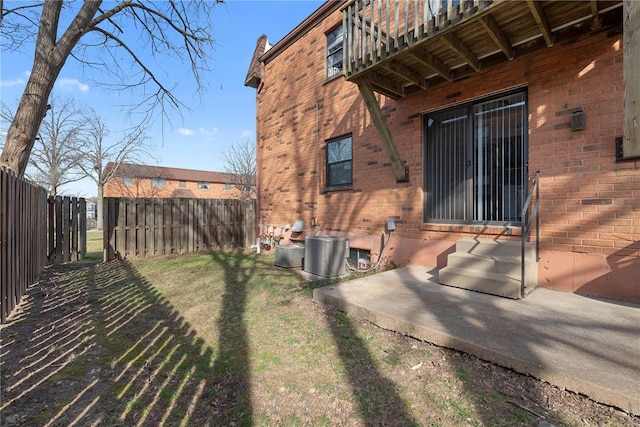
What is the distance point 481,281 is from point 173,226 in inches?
342

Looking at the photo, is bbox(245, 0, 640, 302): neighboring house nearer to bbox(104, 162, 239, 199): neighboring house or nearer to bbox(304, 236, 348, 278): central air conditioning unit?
bbox(304, 236, 348, 278): central air conditioning unit

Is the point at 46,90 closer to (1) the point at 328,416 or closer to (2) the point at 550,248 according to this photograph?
(1) the point at 328,416

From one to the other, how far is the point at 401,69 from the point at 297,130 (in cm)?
436

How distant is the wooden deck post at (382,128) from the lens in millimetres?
4984

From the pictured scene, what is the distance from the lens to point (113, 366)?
273cm

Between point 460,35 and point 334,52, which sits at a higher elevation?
point 334,52

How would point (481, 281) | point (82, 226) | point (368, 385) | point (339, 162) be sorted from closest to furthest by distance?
point (368, 385) < point (481, 281) < point (339, 162) < point (82, 226)

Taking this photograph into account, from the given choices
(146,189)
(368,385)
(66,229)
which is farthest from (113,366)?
(146,189)

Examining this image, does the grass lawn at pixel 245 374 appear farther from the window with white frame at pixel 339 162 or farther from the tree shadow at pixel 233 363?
the window with white frame at pixel 339 162

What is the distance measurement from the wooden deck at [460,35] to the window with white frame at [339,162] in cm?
200

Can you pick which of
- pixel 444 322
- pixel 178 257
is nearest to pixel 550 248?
pixel 444 322

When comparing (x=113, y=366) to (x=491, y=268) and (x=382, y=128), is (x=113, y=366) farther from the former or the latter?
(x=382, y=128)

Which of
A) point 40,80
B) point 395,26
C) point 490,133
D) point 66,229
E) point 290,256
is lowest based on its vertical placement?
point 290,256

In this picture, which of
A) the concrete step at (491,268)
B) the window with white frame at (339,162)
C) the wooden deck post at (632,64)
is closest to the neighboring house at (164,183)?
the window with white frame at (339,162)
